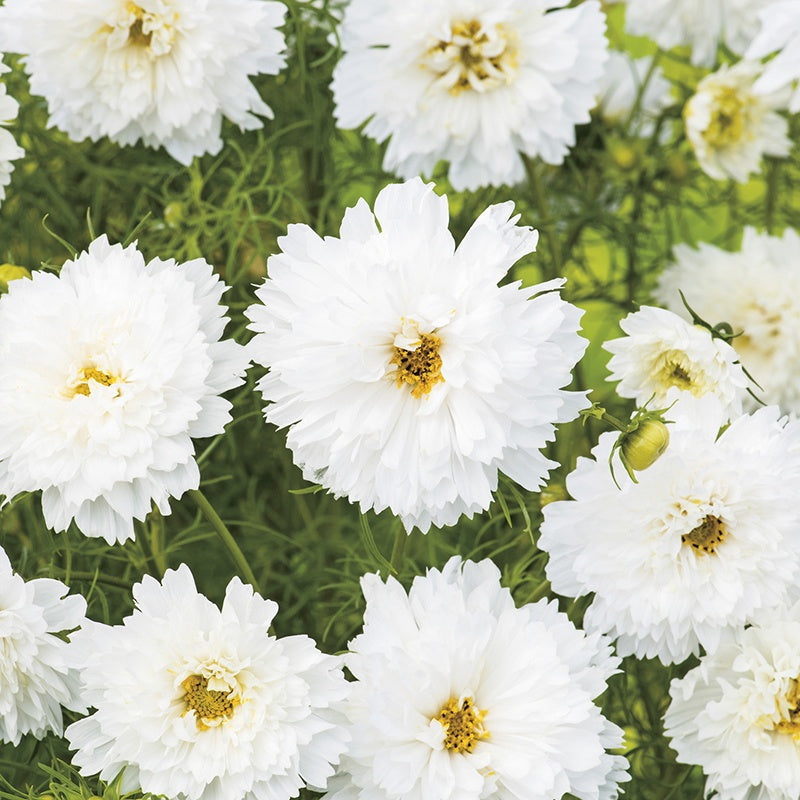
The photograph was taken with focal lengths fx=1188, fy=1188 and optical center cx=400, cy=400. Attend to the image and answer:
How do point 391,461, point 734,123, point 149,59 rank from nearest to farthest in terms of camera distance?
point 391,461
point 149,59
point 734,123

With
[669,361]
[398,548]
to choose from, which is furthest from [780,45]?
[398,548]

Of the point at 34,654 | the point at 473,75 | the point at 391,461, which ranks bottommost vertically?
the point at 34,654

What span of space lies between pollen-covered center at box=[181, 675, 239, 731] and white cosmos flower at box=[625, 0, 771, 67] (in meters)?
0.44

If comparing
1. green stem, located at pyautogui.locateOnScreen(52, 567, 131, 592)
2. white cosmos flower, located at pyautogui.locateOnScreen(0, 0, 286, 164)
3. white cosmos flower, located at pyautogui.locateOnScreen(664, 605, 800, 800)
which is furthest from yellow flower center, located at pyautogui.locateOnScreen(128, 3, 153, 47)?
white cosmos flower, located at pyautogui.locateOnScreen(664, 605, 800, 800)

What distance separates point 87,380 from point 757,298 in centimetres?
37

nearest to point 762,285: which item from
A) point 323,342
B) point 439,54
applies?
point 439,54

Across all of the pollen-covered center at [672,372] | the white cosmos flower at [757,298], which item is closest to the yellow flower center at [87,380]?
the pollen-covered center at [672,372]

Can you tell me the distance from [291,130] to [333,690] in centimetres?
32

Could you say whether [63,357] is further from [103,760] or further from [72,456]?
[103,760]

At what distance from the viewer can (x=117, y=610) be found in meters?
0.55

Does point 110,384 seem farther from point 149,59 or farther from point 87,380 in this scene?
point 149,59

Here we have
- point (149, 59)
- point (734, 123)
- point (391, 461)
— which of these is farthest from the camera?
point (734, 123)

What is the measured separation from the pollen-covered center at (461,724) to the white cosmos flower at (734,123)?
352mm

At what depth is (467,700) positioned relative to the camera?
44cm
